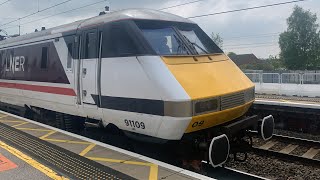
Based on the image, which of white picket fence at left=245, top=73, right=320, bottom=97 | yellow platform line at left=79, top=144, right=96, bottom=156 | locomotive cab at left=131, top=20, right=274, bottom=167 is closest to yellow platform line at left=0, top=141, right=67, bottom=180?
yellow platform line at left=79, top=144, right=96, bottom=156

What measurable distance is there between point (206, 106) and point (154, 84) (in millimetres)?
960

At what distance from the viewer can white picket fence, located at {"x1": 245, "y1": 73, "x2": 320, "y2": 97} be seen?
72.5ft

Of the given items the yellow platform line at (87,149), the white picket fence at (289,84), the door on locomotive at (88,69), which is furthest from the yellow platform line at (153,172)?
the white picket fence at (289,84)

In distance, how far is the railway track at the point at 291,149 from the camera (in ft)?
26.0

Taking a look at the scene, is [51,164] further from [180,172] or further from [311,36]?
[311,36]

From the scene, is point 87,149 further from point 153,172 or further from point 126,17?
point 126,17

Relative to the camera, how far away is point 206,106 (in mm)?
5578

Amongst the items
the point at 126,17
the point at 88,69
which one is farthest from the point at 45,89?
the point at 126,17

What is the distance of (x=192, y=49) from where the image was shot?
6574 millimetres

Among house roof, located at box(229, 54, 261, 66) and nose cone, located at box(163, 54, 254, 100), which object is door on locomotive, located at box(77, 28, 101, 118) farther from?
house roof, located at box(229, 54, 261, 66)

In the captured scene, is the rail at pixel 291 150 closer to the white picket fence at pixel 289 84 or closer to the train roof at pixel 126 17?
the train roof at pixel 126 17

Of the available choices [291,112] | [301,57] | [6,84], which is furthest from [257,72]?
[301,57]

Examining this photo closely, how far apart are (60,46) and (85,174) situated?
4292 millimetres

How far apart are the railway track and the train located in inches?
60.6
